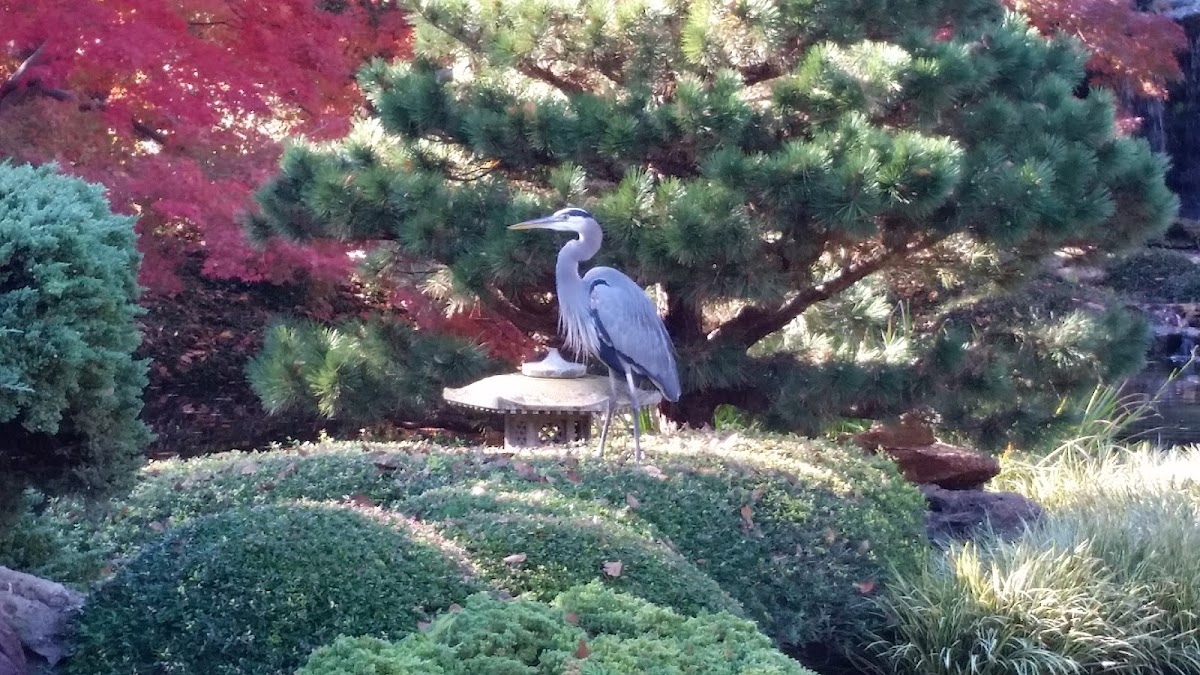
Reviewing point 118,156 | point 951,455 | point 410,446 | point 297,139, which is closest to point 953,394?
point 951,455

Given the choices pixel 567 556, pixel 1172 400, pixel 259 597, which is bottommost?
pixel 1172 400

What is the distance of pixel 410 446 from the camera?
5672 millimetres

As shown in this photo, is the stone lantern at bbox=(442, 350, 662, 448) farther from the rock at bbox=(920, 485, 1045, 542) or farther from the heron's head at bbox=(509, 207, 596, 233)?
the rock at bbox=(920, 485, 1045, 542)

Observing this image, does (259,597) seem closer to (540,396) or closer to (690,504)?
(690,504)

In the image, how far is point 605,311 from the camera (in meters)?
5.11

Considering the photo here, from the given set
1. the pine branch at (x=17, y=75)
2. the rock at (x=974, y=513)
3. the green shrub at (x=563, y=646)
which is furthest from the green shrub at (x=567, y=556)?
the pine branch at (x=17, y=75)

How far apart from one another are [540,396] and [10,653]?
110 inches

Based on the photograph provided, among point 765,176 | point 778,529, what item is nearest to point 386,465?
point 778,529

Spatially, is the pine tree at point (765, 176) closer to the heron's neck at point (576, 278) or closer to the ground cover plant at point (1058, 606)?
the heron's neck at point (576, 278)

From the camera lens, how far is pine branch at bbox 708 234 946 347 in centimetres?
615

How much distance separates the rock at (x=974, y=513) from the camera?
6.29 meters

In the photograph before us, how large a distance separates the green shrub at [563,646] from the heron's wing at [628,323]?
8.11 feet

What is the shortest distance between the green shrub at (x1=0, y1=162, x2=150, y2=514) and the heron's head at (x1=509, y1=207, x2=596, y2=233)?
230cm

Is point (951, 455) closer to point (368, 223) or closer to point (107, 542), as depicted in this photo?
point (368, 223)
